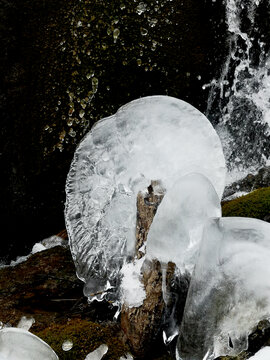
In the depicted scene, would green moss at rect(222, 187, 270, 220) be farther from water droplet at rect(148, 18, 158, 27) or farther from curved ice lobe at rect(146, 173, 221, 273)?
water droplet at rect(148, 18, 158, 27)

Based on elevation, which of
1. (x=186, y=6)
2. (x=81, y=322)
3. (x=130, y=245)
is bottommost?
(x=81, y=322)

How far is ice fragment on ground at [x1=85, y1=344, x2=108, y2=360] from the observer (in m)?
2.75

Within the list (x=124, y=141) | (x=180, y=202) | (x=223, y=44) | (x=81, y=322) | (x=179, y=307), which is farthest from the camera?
(x=223, y=44)

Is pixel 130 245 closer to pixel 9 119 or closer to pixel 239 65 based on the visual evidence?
pixel 9 119

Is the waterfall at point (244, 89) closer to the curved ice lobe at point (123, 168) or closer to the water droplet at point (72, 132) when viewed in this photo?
the water droplet at point (72, 132)

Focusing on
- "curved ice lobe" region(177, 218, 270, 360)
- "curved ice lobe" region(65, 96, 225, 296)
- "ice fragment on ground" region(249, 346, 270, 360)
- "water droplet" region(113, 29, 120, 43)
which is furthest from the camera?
"water droplet" region(113, 29, 120, 43)

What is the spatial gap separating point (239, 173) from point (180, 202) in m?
3.32

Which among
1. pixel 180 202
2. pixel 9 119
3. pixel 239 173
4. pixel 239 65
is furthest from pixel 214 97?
pixel 180 202

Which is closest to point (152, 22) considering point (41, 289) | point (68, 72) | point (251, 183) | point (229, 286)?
point (68, 72)

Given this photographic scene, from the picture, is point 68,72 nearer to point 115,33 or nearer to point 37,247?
point 115,33

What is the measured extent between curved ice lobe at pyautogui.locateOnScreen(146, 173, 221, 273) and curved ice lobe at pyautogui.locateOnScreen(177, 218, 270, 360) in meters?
0.09

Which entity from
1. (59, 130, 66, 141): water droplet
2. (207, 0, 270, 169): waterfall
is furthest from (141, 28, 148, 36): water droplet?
(59, 130, 66, 141): water droplet

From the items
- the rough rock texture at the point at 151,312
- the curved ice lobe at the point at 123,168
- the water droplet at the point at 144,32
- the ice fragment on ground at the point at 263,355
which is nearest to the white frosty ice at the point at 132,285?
the rough rock texture at the point at 151,312

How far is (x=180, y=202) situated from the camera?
2.50m
